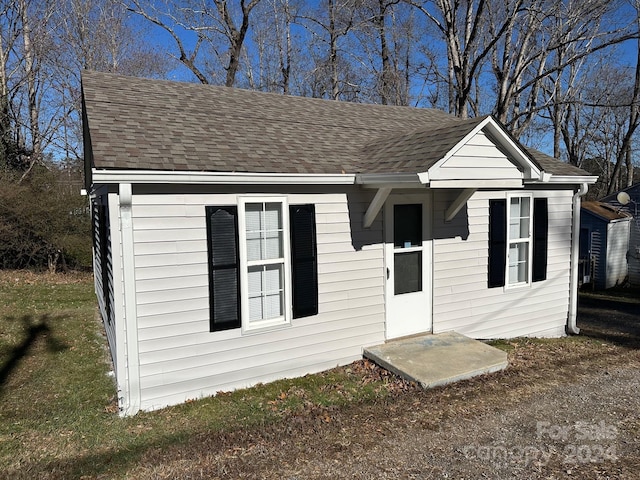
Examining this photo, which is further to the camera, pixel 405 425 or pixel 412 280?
pixel 412 280

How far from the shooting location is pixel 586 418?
4.75m

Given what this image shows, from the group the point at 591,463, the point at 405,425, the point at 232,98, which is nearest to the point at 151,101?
the point at 232,98

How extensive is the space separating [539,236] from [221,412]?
19.8ft

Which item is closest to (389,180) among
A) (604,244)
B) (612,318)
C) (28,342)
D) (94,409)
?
(94,409)

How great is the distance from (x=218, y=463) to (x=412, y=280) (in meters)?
3.94

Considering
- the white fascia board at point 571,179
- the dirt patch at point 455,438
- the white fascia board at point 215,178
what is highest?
the white fascia board at point 571,179

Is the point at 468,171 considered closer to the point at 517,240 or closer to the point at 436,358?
the point at 436,358

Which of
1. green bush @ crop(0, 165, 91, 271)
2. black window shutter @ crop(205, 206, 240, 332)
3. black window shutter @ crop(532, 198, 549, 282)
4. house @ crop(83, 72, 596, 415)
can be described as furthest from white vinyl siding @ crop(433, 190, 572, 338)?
green bush @ crop(0, 165, 91, 271)

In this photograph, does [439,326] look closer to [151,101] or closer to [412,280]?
[412,280]

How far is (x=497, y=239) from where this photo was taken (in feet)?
24.4

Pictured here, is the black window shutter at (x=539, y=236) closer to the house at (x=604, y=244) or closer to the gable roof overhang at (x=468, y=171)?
the gable roof overhang at (x=468, y=171)

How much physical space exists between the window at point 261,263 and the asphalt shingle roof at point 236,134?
56 centimetres

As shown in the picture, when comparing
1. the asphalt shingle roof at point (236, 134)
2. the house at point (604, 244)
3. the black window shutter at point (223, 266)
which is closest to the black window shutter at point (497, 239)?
the asphalt shingle roof at point (236, 134)

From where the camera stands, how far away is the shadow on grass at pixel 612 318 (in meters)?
8.54
